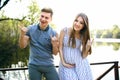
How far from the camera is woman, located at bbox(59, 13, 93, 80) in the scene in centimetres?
293

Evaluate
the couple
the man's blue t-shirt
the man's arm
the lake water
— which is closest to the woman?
the couple

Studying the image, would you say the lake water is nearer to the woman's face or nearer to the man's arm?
the woman's face

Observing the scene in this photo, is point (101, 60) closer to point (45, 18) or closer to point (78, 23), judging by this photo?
point (78, 23)

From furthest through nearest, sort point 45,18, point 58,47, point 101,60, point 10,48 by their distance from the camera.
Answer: point 101,60, point 10,48, point 58,47, point 45,18

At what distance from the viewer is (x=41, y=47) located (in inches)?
112

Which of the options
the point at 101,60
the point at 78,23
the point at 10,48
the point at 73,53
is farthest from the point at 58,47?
the point at 101,60

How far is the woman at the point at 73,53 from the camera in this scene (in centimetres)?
293

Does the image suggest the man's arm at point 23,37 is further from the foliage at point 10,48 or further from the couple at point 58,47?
the foliage at point 10,48

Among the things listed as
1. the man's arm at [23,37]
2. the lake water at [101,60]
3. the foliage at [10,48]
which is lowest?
the lake water at [101,60]

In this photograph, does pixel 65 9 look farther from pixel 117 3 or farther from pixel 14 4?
pixel 117 3

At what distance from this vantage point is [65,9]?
1096 inches

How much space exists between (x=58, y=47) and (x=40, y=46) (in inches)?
6.7

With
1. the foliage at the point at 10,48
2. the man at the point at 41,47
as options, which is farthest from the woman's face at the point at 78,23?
the foliage at the point at 10,48

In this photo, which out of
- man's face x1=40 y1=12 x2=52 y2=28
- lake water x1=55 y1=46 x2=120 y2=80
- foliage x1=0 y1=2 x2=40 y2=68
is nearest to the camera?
man's face x1=40 y1=12 x2=52 y2=28
